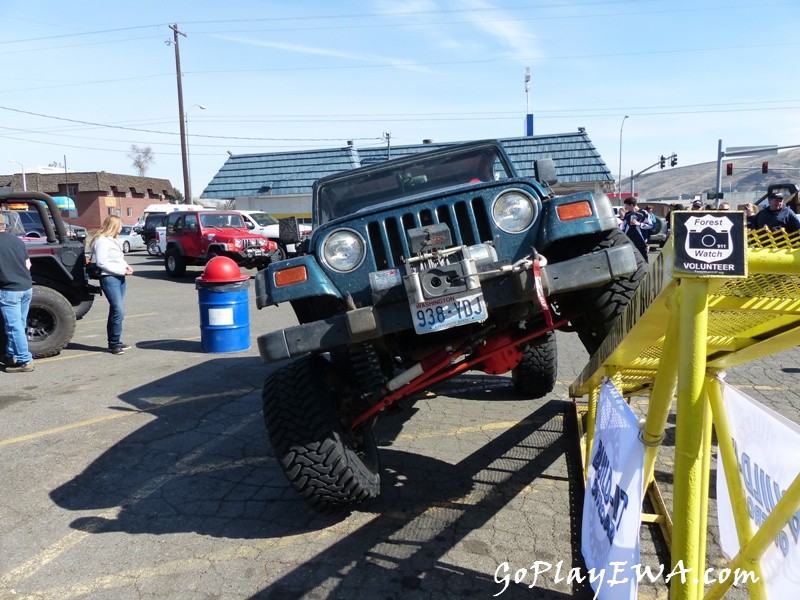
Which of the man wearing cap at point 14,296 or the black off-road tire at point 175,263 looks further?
the black off-road tire at point 175,263

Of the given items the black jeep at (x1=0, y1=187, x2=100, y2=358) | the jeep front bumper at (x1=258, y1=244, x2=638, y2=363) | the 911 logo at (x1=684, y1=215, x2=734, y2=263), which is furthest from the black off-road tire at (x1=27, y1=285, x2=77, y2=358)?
the 911 logo at (x1=684, y1=215, x2=734, y2=263)

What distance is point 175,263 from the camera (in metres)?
18.5

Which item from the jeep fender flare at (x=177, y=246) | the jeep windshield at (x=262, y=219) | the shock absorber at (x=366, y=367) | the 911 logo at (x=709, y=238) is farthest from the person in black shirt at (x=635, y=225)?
the jeep windshield at (x=262, y=219)

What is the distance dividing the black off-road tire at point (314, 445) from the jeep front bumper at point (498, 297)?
0.95 feet

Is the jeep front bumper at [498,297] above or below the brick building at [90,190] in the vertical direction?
below

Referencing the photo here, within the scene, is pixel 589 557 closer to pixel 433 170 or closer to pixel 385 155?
pixel 433 170

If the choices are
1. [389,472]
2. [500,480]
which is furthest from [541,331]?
[389,472]

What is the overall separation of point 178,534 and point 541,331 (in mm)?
2203

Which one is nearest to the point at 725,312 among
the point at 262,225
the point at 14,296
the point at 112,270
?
the point at 14,296

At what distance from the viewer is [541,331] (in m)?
3.59

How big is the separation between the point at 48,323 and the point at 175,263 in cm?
1072

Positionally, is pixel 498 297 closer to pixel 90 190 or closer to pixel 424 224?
pixel 424 224

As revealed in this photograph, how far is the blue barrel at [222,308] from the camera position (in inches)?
306

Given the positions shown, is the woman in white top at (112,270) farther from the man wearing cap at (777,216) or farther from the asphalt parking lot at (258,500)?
the man wearing cap at (777,216)
